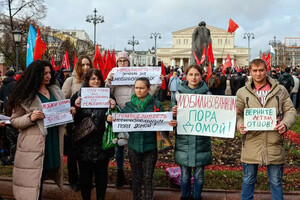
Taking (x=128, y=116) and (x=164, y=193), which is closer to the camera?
(x=128, y=116)

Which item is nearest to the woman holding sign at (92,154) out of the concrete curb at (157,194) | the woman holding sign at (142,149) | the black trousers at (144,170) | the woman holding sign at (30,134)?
the woman holding sign at (142,149)

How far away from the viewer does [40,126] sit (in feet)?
11.5

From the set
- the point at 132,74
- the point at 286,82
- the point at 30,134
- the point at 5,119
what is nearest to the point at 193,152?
the point at 132,74

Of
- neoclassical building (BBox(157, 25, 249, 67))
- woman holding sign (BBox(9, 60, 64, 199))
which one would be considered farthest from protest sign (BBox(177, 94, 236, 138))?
neoclassical building (BBox(157, 25, 249, 67))

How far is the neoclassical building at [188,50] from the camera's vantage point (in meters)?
80.4

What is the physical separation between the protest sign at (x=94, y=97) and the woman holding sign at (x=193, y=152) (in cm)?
92

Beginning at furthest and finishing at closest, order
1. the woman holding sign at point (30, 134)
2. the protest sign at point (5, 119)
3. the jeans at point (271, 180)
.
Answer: the protest sign at point (5, 119) → the jeans at point (271, 180) → the woman holding sign at point (30, 134)

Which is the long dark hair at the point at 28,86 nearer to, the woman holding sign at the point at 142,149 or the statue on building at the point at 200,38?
the woman holding sign at the point at 142,149

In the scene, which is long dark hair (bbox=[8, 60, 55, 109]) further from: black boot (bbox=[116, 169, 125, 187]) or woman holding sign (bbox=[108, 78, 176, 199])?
black boot (bbox=[116, 169, 125, 187])

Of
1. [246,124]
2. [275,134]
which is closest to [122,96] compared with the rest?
[246,124]

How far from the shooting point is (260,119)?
362 centimetres

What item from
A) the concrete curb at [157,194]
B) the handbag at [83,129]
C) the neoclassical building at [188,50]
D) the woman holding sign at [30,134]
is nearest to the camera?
the woman holding sign at [30,134]

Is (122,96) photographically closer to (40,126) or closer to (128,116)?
(128,116)

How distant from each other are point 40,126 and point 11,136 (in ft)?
2.00
